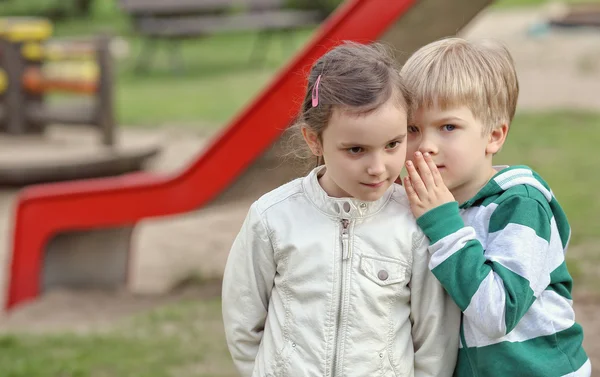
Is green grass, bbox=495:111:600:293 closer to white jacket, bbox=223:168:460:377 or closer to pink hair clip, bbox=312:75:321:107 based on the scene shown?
white jacket, bbox=223:168:460:377

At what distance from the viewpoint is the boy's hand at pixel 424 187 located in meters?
1.95

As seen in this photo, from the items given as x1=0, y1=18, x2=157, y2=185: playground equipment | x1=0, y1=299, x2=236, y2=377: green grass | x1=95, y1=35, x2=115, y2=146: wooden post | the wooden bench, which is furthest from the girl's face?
the wooden bench

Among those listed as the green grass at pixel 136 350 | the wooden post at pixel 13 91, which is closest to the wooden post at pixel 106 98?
the wooden post at pixel 13 91

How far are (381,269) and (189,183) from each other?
260 cm

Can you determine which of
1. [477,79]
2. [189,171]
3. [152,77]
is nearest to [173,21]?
[152,77]

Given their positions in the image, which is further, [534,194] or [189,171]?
[189,171]

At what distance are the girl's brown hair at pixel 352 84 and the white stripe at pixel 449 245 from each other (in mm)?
270

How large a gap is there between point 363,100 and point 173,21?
14.8m

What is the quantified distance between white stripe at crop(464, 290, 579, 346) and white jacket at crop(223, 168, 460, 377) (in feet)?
0.14

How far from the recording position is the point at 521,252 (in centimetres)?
192

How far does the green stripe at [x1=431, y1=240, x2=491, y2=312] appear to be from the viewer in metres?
1.88

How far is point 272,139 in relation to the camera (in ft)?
13.7

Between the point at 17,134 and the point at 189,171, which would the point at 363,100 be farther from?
the point at 17,134

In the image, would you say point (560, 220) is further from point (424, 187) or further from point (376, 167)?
point (376, 167)
